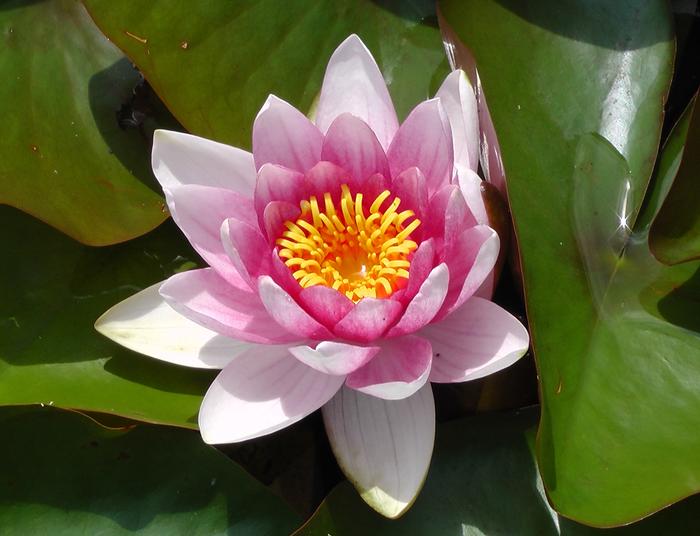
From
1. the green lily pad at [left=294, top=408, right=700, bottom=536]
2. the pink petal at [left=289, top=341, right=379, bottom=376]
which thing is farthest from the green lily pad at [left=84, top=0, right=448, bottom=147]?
the green lily pad at [left=294, top=408, right=700, bottom=536]

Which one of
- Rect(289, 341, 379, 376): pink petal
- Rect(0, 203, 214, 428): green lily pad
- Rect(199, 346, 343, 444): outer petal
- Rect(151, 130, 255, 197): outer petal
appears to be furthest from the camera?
Rect(0, 203, 214, 428): green lily pad

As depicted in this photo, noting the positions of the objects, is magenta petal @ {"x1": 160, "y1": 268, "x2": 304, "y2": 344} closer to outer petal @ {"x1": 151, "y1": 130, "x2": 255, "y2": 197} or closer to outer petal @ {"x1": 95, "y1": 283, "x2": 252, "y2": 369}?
outer petal @ {"x1": 95, "y1": 283, "x2": 252, "y2": 369}

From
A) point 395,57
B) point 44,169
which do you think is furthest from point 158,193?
point 395,57

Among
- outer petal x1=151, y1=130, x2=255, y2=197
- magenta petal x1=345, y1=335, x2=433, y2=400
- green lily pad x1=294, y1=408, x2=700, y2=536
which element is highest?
outer petal x1=151, y1=130, x2=255, y2=197

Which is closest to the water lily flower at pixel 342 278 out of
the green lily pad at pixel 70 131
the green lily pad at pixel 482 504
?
Result: the green lily pad at pixel 482 504

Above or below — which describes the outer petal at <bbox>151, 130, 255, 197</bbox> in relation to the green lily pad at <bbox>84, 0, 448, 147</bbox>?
below

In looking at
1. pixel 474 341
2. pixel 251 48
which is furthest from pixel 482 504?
pixel 251 48

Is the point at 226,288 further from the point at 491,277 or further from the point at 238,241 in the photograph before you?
the point at 491,277
